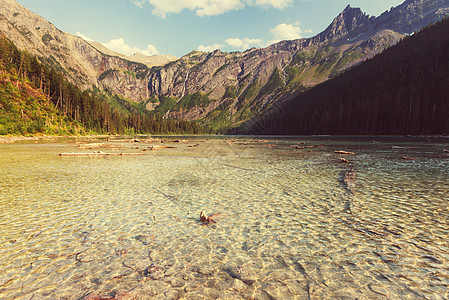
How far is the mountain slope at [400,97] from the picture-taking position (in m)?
116

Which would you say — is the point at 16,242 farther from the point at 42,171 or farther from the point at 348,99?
the point at 348,99

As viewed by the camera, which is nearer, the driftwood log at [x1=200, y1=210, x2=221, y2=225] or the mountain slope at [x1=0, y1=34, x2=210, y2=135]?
the driftwood log at [x1=200, y1=210, x2=221, y2=225]

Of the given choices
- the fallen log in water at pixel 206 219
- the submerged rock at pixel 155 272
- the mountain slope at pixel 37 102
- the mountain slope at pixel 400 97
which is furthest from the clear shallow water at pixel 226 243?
the mountain slope at pixel 400 97

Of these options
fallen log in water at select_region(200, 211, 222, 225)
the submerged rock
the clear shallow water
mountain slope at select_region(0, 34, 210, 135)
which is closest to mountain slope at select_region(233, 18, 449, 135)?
the clear shallow water

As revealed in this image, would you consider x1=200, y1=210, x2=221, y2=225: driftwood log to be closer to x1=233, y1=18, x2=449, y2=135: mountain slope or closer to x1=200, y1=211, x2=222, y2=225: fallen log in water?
x1=200, y1=211, x2=222, y2=225: fallen log in water

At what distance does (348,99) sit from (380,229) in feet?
629

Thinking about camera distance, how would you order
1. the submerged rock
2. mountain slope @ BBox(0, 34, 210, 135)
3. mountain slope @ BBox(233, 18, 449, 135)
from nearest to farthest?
the submerged rock < mountain slope @ BBox(0, 34, 210, 135) < mountain slope @ BBox(233, 18, 449, 135)

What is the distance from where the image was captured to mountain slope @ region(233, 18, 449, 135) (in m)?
116

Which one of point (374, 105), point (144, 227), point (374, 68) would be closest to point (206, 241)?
point (144, 227)

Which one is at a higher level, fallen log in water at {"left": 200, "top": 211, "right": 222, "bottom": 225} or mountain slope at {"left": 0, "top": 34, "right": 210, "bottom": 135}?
mountain slope at {"left": 0, "top": 34, "right": 210, "bottom": 135}

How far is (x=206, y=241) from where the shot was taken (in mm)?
7512

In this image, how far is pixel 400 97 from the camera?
129 m

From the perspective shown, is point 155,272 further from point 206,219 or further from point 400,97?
point 400,97

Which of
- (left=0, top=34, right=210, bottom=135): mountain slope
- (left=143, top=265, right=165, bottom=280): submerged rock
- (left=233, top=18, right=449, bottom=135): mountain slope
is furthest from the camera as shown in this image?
(left=233, top=18, right=449, bottom=135): mountain slope
